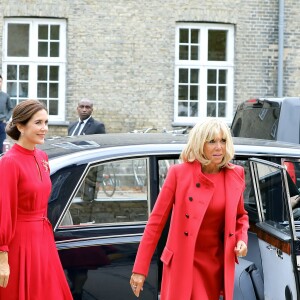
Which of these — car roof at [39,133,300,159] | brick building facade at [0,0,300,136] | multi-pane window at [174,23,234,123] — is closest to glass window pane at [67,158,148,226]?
car roof at [39,133,300,159]

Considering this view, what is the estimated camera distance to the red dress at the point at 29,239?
5.29 metres

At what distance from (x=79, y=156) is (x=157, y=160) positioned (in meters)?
0.50

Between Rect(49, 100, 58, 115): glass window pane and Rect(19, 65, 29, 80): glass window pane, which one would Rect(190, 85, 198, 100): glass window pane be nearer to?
Rect(49, 100, 58, 115): glass window pane

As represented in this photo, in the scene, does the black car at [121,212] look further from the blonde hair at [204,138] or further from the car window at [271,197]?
the blonde hair at [204,138]

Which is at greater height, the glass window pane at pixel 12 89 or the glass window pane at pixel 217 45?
the glass window pane at pixel 217 45

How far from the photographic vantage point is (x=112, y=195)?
5922mm

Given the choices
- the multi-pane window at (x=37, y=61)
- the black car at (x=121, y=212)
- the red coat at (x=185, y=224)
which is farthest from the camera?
the multi-pane window at (x=37, y=61)

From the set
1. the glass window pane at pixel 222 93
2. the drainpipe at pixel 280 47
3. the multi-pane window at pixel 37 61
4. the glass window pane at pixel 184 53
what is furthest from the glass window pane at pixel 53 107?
the drainpipe at pixel 280 47

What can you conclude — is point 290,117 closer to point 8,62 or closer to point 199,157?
point 199,157

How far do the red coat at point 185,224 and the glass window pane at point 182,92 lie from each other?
1490 cm

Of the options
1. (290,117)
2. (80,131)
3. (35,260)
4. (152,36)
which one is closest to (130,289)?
(35,260)

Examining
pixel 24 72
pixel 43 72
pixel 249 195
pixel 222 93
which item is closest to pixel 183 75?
pixel 222 93

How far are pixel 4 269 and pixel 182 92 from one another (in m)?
15.2

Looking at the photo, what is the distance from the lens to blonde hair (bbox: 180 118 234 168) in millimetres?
5094
